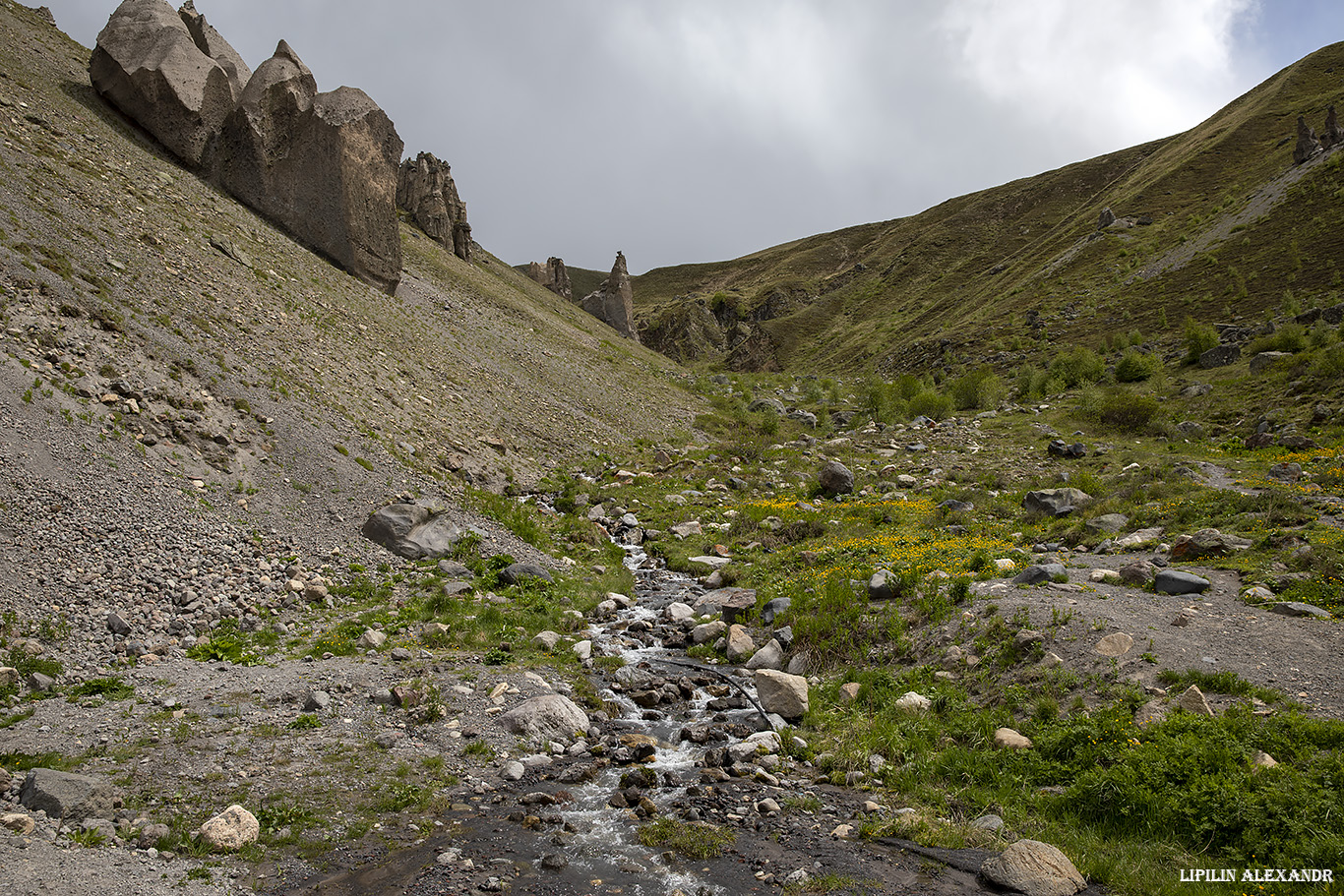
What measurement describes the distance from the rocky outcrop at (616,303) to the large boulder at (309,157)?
70.6 metres

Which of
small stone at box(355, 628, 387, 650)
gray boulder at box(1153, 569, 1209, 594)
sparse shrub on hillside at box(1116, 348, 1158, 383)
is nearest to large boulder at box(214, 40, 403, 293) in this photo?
small stone at box(355, 628, 387, 650)

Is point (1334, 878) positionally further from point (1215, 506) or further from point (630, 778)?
point (1215, 506)

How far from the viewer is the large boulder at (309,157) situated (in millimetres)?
30453

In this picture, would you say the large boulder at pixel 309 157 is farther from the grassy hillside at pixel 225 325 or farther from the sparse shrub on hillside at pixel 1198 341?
the sparse shrub on hillside at pixel 1198 341

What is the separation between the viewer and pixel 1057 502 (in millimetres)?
21938

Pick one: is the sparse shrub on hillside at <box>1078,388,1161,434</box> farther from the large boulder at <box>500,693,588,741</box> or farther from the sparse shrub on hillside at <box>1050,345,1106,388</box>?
the large boulder at <box>500,693,588,741</box>

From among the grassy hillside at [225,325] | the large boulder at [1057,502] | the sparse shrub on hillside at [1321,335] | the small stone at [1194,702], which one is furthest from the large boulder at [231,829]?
the sparse shrub on hillside at [1321,335]

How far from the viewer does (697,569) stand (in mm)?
21531

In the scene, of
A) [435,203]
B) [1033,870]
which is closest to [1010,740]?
[1033,870]

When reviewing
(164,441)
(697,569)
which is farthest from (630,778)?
(164,441)

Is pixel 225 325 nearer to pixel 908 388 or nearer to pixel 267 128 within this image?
pixel 267 128

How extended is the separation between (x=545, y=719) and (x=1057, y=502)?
1886cm

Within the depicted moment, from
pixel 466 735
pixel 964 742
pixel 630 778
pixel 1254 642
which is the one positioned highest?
pixel 1254 642

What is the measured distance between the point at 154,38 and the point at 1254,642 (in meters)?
44.1
